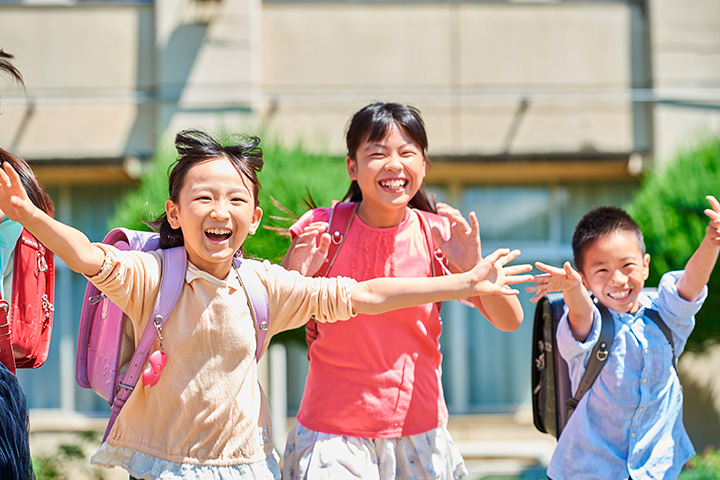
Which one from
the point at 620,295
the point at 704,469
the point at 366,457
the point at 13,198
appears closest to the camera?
the point at 13,198

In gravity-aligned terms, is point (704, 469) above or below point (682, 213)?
below

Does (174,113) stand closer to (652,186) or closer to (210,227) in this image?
(652,186)

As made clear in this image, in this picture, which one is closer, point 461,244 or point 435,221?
point 461,244

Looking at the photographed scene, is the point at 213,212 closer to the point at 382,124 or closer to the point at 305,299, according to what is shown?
the point at 305,299

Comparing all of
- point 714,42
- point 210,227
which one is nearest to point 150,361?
point 210,227

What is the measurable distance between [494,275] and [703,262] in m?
0.89

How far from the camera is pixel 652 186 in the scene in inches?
248

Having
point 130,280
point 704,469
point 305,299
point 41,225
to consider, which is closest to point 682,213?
point 704,469

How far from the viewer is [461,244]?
266cm

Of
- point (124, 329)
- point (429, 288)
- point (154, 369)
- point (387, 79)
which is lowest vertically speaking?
point (154, 369)

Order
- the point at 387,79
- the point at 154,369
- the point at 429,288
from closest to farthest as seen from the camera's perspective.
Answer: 1. the point at 154,369
2. the point at 429,288
3. the point at 387,79

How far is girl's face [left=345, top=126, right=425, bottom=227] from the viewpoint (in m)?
2.66

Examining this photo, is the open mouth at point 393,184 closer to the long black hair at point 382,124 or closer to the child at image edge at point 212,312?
the long black hair at point 382,124

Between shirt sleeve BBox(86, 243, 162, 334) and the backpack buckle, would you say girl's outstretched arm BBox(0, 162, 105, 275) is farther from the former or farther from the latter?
the backpack buckle
